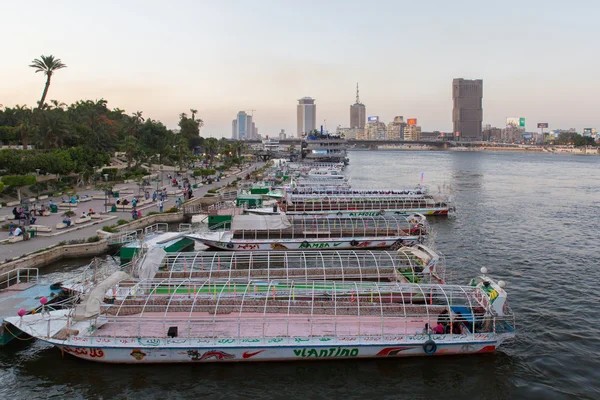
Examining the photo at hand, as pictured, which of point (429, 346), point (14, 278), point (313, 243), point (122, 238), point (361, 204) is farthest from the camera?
point (361, 204)

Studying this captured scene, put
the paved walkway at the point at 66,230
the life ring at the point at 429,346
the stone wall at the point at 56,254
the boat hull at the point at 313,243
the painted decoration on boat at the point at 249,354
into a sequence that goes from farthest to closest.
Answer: the boat hull at the point at 313,243
the paved walkway at the point at 66,230
the stone wall at the point at 56,254
the life ring at the point at 429,346
the painted decoration on boat at the point at 249,354

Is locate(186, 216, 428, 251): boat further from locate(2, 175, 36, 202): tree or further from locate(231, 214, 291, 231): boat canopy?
locate(2, 175, 36, 202): tree

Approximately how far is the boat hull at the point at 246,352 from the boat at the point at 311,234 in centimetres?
1620

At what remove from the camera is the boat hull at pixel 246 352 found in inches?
681

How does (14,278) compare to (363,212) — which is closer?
(14,278)

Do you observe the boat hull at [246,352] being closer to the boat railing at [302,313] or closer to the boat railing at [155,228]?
the boat railing at [302,313]

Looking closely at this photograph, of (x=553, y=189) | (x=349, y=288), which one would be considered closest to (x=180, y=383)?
(x=349, y=288)

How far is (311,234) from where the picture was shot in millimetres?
A: 35531

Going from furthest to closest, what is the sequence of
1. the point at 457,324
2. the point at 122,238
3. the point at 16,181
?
1. the point at 16,181
2. the point at 122,238
3. the point at 457,324

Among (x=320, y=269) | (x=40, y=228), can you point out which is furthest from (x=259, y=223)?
(x=40, y=228)

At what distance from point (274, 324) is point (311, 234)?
17247 mm

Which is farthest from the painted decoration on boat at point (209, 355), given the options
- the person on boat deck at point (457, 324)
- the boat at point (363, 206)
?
the boat at point (363, 206)

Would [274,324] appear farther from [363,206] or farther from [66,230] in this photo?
[363,206]

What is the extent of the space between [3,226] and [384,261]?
29571 millimetres
